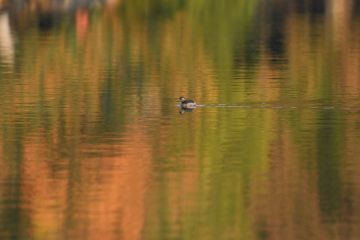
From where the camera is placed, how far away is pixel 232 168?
77.9 ft

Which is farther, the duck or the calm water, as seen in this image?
the duck

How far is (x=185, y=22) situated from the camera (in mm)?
54688

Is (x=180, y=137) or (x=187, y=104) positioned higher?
(x=187, y=104)

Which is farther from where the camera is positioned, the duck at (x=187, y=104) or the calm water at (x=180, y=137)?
the duck at (x=187, y=104)

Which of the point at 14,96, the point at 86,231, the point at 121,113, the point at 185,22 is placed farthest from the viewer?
the point at 185,22

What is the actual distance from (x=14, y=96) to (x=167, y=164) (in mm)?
9166

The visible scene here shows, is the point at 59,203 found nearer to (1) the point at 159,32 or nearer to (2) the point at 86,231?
(2) the point at 86,231

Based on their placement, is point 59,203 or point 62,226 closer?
point 62,226

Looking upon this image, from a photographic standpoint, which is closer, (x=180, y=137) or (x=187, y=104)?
(x=180, y=137)

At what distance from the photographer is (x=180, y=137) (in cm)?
2675

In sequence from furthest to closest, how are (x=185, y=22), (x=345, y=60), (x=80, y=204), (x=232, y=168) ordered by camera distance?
(x=185, y=22) → (x=345, y=60) → (x=232, y=168) → (x=80, y=204)

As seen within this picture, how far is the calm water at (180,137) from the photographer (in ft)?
67.4

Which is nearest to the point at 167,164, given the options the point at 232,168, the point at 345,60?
the point at 232,168

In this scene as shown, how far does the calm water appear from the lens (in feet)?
67.4
